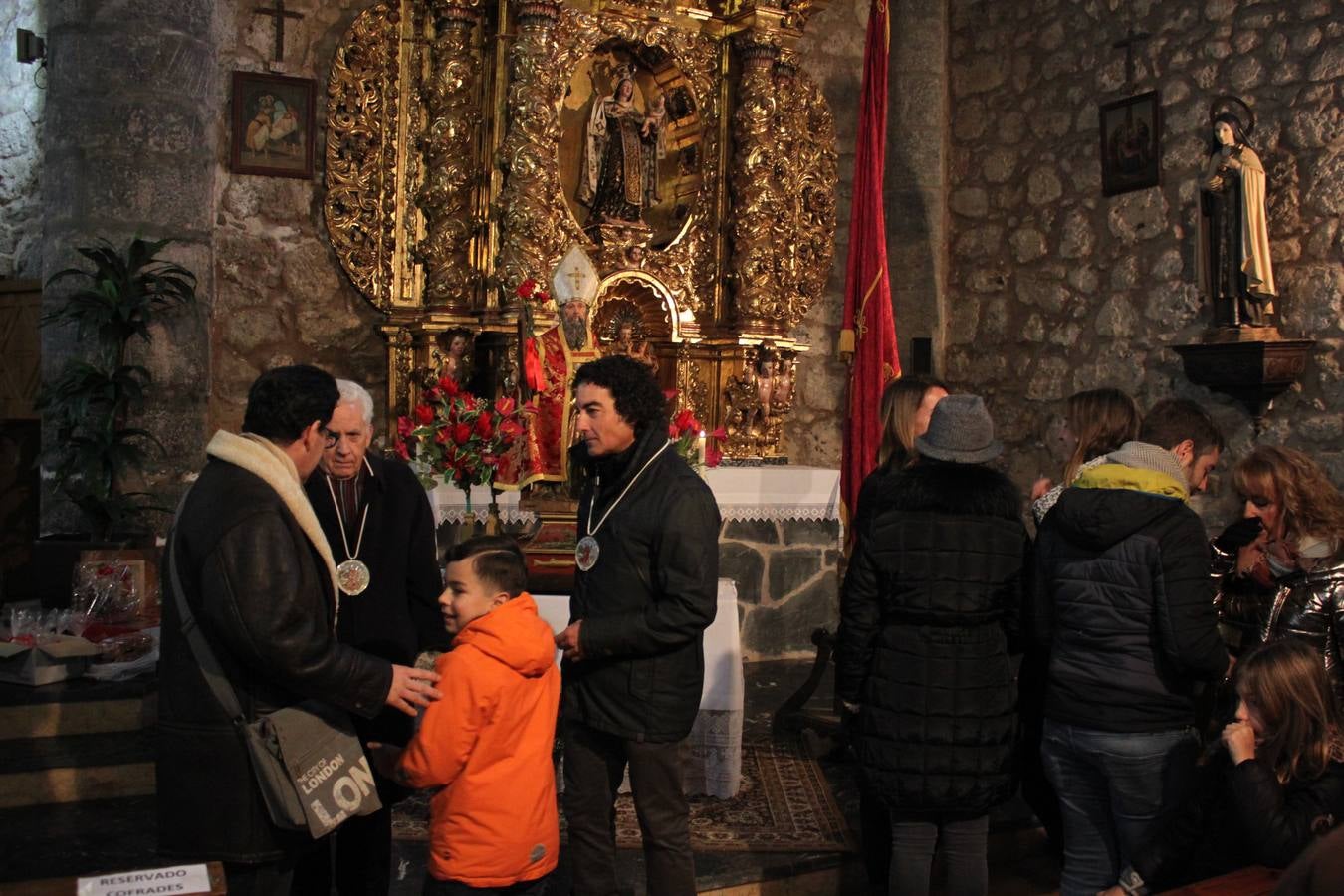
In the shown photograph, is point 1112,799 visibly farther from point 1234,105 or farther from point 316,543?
point 1234,105

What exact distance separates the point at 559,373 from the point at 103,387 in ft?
6.87

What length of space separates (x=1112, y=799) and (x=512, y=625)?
1.58 meters

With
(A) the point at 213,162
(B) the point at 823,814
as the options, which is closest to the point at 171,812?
(B) the point at 823,814

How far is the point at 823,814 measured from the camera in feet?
14.7

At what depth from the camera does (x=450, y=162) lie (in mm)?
7125

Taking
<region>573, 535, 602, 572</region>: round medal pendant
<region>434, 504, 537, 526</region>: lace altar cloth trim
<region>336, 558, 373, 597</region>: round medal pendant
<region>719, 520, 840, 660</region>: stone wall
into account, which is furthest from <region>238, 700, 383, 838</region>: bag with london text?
<region>719, 520, 840, 660</region>: stone wall

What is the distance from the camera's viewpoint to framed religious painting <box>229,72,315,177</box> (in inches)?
277

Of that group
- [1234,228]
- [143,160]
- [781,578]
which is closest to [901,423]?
[781,578]

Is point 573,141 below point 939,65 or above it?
below

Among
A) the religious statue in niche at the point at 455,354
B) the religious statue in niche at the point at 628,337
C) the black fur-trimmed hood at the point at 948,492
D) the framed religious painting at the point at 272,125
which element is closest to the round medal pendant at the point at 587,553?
the black fur-trimmed hood at the point at 948,492

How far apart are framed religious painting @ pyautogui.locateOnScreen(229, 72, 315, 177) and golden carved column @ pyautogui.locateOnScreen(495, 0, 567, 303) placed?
1.11 m

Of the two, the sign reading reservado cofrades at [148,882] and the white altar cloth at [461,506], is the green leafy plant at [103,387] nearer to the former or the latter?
the white altar cloth at [461,506]

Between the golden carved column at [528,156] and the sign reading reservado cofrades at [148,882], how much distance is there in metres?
5.01

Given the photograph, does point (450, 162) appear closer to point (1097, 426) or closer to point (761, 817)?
point (761, 817)
